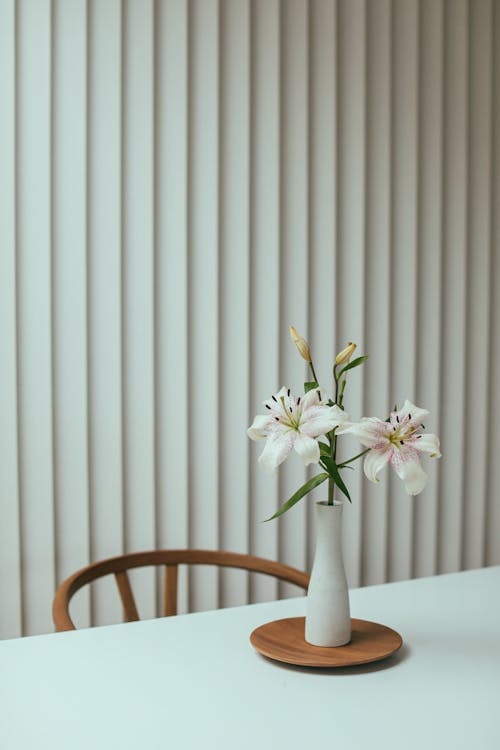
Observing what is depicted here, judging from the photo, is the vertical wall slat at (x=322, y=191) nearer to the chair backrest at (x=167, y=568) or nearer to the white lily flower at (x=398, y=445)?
the chair backrest at (x=167, y=568)

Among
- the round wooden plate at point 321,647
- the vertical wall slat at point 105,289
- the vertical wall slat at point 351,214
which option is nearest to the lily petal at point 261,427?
the round wooden plate at point 321,647

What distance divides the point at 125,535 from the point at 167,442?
0.25 metres

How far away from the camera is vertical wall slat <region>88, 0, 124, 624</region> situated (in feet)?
6.26

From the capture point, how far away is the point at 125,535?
1.97 metres

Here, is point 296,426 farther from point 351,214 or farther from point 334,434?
point 351,214

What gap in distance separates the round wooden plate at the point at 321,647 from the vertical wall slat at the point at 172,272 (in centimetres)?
72

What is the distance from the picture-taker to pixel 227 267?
206 centimetres

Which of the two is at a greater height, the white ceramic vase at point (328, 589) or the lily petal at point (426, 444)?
the lily petal at point (426, 444)

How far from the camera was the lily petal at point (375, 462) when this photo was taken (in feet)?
3.79

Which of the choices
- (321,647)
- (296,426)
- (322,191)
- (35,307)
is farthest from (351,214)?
(321,647)

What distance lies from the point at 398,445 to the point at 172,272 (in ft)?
3.21

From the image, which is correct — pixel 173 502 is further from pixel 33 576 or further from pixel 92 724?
pixel 92 724

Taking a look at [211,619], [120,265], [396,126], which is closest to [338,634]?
[211,619]

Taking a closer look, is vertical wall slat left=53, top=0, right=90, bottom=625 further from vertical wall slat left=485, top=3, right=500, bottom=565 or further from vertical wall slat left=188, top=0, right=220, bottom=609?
vertical wall slat left=485, top=3, right=500, bottom=565
